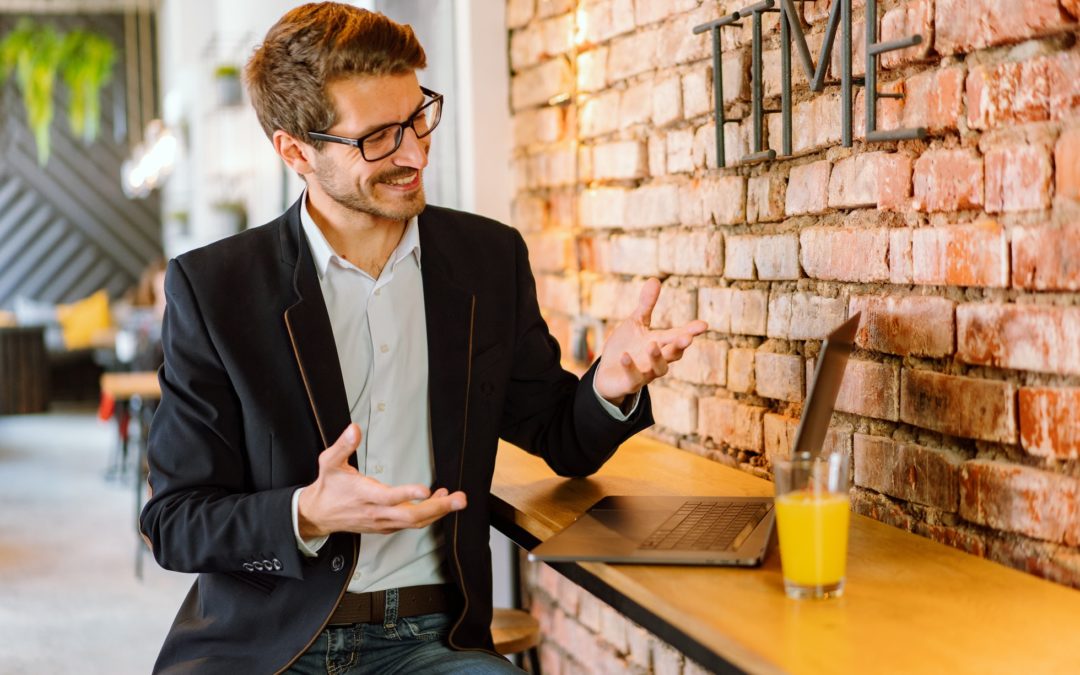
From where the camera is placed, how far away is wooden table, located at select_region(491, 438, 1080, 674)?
103 cm

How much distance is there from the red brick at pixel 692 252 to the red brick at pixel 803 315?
7.2 inches

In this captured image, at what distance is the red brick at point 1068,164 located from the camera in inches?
48.3

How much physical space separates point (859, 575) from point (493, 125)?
5.87ft

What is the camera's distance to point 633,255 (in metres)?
2.29

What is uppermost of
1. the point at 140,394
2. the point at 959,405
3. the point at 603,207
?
the point at 603,207

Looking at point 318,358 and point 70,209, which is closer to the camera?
point 318,358

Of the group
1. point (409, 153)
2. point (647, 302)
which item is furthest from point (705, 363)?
point (409, 153)

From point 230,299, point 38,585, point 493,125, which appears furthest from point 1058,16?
point 38,585

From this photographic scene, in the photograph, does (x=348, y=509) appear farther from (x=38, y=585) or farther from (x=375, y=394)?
(x=38, y=585)

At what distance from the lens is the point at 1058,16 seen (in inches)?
48.2

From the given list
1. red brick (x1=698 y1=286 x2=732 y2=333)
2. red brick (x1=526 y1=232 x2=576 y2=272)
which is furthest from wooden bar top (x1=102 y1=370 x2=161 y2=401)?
red brick (x1=698 y1=286 x2=732 y2=333)

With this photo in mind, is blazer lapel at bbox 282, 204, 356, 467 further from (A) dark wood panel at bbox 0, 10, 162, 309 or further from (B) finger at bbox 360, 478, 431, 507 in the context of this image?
(A) dark wood panel at bbox 0, 10, 162, 309

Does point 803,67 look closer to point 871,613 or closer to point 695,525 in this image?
point 695,525

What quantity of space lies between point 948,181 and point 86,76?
10488mm
